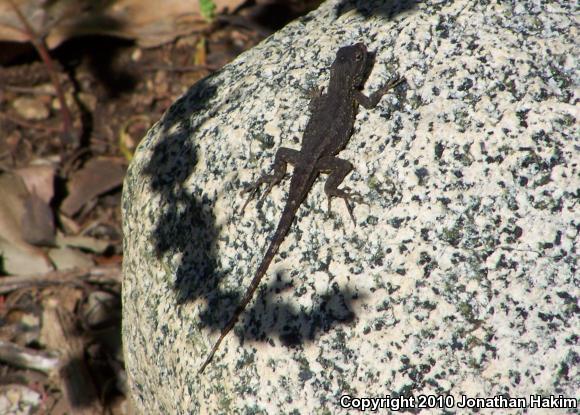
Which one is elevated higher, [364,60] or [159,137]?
[364,60]

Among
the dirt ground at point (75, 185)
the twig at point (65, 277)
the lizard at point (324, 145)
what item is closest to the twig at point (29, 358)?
the dirt ground at point (75, 185)

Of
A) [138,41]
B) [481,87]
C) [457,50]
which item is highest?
[138,41]

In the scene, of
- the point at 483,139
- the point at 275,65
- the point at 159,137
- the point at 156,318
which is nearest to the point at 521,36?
the point at 483,139

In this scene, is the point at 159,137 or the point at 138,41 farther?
the point at 138,41

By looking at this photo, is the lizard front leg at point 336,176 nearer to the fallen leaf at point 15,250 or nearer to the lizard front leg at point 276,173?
the lizard front leg at point 276,173

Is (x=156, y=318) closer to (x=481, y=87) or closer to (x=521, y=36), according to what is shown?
(x=481, y=87)

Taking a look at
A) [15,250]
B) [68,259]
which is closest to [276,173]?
[68,259]

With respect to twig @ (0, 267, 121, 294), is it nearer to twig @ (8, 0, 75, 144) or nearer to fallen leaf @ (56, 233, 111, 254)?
fallen leaf @ (56, 233, 111, 254)
